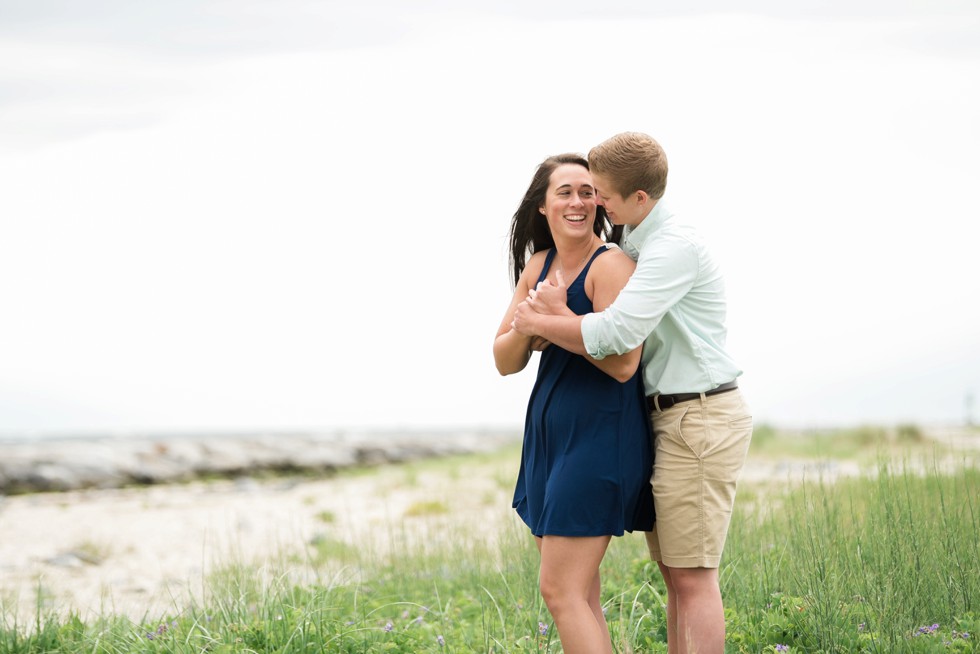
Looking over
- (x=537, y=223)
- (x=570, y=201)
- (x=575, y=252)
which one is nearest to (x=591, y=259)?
(x=575, y=252)

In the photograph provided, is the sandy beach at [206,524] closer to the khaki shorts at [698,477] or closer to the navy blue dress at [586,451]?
the navy blue dress at [586,451]

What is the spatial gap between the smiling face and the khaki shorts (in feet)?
2.53

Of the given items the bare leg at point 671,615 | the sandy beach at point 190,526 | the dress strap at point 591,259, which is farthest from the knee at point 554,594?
the sandy beach at point 190,526

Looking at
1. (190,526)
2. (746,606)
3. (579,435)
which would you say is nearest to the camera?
(579,435)

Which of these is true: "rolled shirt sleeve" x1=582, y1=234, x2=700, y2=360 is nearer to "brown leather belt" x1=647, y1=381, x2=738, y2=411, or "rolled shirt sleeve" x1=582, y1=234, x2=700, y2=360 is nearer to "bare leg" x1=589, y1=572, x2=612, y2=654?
"brown leather belt" x1=647, y1=381, x2=738, y2=411

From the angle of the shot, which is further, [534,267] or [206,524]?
[206,524]

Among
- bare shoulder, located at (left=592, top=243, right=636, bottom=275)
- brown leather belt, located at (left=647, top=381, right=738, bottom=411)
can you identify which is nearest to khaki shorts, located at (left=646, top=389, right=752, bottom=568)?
brown leather belt, located at (left=647, top=381, right=738, bottom=411)

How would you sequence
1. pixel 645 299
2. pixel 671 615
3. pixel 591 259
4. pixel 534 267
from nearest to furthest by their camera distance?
pixel 645 299 → pixel 591 259 → pixel 671 615 → pixel 534 267

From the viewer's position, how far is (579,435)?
3234 millimetres

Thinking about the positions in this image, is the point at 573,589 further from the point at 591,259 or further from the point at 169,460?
the point at 169,460

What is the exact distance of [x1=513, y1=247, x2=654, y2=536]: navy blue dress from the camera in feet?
10.4

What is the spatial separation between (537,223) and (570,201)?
0.41 m

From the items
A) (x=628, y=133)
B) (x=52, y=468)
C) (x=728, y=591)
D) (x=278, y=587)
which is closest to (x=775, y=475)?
(x=728, y=591)

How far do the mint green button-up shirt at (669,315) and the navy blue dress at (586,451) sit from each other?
0.50 feet
